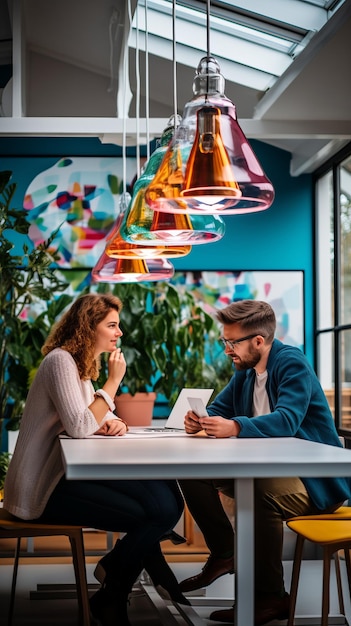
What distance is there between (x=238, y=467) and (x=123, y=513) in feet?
3.05

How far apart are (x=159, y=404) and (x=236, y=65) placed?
278 centimetres

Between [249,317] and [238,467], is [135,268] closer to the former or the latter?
[249,317]

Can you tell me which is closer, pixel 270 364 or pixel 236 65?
pixel 270 364

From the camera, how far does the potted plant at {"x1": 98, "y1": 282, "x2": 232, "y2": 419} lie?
20.7 ft

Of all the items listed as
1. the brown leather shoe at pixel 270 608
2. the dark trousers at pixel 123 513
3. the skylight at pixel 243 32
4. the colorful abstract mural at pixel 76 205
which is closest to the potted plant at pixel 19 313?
the colorful abstract mural at pixel 76 205

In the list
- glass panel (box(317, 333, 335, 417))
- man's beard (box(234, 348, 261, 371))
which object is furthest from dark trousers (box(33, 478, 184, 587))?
glass panel (box(317, 333, 335, 417))

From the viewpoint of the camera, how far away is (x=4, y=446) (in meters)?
7.38

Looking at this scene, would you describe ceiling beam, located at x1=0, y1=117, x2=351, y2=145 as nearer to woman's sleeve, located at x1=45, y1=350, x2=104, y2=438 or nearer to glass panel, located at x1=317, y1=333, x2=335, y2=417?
glass panel, located at x1=317, y1=333, x2=335, y2=417

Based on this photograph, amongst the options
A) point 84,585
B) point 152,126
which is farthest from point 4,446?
point 84,585

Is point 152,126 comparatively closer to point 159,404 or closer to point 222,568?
point 159,404

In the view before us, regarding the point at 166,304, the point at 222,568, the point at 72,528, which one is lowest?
the point at 222,568

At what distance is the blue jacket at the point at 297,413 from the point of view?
3.30 metres

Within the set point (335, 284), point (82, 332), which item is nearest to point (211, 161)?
point (82, 332)

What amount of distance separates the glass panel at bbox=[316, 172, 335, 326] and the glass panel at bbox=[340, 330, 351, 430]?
49 cm
